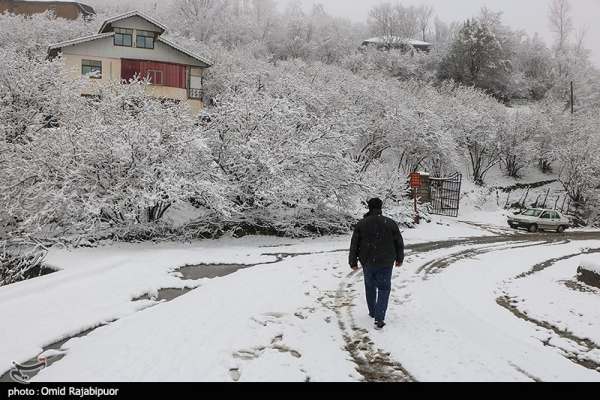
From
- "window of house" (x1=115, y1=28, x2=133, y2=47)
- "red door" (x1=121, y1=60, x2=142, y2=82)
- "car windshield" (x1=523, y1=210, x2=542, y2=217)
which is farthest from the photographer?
"window of house" (x1=115, y1=28, x2=133, y2=47)

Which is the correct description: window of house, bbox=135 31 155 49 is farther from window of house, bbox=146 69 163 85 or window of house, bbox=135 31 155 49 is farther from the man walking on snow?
the man walking on snow

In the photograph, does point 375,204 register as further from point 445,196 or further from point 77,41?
point 77,41

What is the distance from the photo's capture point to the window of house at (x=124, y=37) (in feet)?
109

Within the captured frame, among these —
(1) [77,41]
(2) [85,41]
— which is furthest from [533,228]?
(1) [77,41]

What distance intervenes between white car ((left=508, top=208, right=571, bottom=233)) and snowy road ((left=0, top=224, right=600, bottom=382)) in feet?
51.7

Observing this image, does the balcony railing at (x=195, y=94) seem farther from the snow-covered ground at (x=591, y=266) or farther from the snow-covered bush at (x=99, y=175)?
the snow-covered ground at (x=591, y=266)

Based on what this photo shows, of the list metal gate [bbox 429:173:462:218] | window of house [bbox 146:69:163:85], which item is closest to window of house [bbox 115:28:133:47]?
window of house [bbox 146:69:163:85]

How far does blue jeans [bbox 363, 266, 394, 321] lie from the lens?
22.1 ft

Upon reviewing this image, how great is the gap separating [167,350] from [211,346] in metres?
0.54

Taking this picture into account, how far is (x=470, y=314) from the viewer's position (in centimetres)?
749

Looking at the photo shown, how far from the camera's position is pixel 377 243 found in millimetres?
6883

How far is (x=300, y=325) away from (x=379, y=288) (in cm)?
134

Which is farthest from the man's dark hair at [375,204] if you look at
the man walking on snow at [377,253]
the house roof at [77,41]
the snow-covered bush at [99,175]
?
the house roof at [77,41]

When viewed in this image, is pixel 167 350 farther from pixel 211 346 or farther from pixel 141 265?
pixel 141 265
